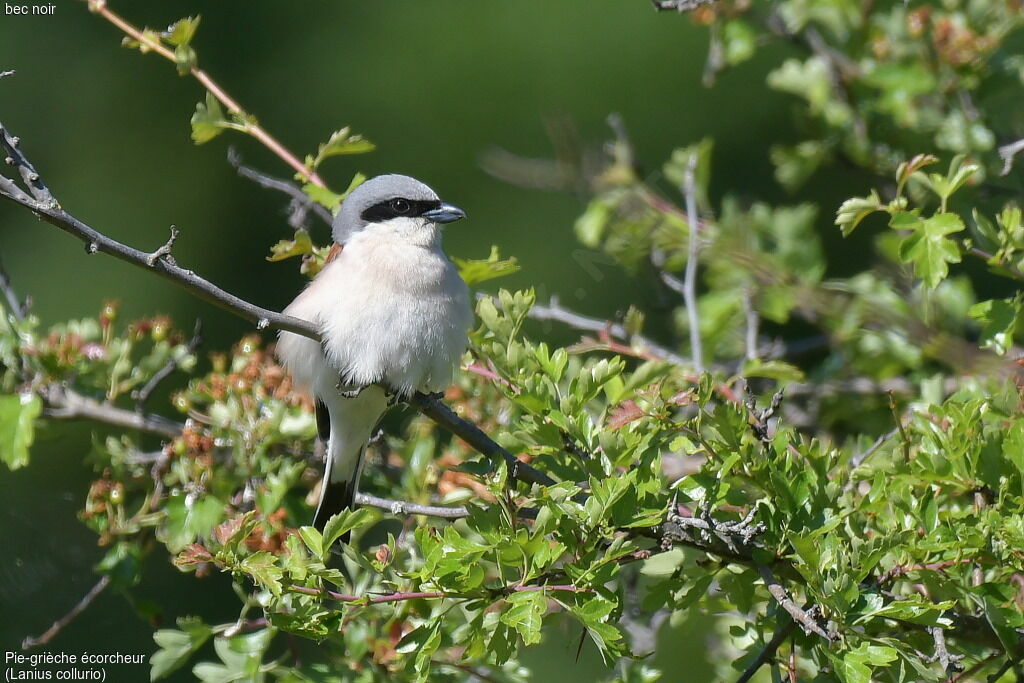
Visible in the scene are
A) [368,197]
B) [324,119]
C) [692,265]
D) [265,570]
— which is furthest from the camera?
[324,119]

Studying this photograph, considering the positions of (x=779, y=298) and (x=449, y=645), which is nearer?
(x=449, y=645)

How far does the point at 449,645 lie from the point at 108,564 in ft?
3.63

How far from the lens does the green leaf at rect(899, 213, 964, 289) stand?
2412 mm

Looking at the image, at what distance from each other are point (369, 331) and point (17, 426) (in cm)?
94

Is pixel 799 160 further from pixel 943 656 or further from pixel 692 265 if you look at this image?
pixel 943 656

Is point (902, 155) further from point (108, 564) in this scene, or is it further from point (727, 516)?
point (108, 564)

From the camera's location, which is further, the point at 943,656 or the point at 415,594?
the point at 415,594

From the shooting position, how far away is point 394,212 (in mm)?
3600

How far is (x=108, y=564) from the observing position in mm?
3105

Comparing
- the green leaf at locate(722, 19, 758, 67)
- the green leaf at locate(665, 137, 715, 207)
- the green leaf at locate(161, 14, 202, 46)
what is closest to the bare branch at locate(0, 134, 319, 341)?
the green leaf at locate(161, 14, 202, 46)

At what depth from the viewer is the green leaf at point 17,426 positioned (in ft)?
9.75

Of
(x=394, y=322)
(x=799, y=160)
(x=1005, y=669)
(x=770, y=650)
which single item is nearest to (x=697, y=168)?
(x=799, y=160)

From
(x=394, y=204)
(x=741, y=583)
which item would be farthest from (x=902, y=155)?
(x=741, y=583)

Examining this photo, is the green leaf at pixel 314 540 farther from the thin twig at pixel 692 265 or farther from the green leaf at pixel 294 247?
the thin twig at pixel 692 265
